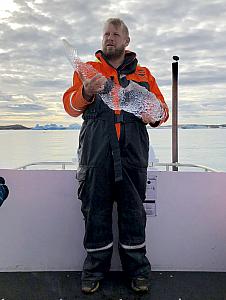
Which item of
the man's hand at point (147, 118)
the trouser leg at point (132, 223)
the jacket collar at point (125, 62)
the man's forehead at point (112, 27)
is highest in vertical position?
the man's forehead at point (112, 27)

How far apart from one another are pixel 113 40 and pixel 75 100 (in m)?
0.39

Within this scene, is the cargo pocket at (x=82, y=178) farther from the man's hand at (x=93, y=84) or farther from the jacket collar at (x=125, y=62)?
the jacket collar at (x=125, y=62)

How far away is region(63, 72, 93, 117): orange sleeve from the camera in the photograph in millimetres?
2041

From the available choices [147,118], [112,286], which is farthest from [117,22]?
[112,286]

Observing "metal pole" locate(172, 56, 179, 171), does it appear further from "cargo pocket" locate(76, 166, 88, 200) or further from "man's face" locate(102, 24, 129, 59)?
"cargo pocket" locate(76, 166, 88, 200)

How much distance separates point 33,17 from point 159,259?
2.12 meters

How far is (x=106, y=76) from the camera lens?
84.6 inches

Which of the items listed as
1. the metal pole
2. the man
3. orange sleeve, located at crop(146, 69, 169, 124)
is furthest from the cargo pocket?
the metal pole

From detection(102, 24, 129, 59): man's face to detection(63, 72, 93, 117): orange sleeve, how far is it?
0.71 feet

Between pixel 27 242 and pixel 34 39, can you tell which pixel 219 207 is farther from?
pixel 34 39

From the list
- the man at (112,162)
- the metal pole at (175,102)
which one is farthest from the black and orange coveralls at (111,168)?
the metal pole at (175,102)

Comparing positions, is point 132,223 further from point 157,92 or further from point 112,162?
point 157,92

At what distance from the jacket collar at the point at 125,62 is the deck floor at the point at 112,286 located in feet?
4.09

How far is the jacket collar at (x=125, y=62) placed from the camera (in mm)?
2176
